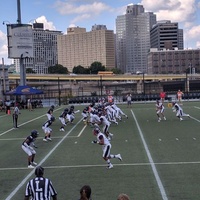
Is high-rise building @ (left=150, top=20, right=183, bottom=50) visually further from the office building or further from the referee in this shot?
the referee

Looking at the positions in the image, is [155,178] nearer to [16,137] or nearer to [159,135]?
[159,135]

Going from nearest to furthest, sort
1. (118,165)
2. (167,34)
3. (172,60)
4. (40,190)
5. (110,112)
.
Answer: (40,190)
(118,165)
(110,112)
(172,60)
(167,34)

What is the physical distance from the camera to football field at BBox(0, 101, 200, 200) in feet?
32.7

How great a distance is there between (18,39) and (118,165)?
37.5m

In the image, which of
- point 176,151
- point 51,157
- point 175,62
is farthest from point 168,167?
point 175,62

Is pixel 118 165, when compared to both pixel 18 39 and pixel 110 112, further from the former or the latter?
pixel 18 39

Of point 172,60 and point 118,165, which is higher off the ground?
point 172,60

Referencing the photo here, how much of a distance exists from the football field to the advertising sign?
2767cm

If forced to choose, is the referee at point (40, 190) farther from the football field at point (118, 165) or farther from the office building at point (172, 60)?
the office building at point (172, 60)

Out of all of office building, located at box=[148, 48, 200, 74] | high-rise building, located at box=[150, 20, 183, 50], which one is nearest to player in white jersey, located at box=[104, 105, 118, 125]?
office building, located at box=[148, 48, 200, 74]

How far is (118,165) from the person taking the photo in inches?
513

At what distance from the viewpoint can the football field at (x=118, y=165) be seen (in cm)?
995

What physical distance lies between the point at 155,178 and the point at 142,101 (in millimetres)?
41819

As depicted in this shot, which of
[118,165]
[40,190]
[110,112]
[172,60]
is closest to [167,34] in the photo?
[172,60]
